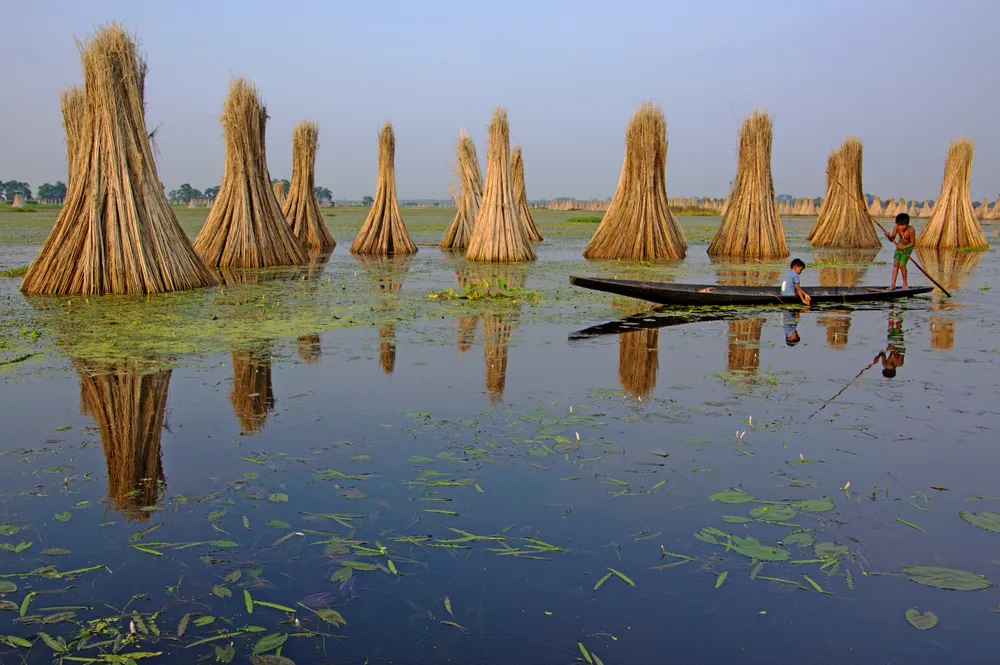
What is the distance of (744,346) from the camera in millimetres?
7453

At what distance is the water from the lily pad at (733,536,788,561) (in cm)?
7

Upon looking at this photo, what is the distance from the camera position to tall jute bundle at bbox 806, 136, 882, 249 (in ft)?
73.5

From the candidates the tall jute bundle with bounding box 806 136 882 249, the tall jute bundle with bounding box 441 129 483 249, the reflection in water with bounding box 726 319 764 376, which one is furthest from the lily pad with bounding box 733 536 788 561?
the tall jute bundle with bounding box 806 136 882 249

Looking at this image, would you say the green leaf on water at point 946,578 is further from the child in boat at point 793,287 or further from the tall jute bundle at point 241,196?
the tall jute bundle at point 241,196

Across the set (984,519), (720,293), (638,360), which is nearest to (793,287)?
(720,293)

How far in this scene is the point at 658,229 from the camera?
1689 centimetres

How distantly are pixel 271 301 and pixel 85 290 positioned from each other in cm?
232

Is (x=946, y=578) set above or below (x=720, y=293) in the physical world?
A: below

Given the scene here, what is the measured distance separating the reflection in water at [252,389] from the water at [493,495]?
0.10 ft

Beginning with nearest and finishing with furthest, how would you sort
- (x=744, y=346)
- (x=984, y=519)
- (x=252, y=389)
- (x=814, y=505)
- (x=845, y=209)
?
(x=984, y=519) → (x=814, y=505) → (x=252, y=389) → (x=744, y=346) → (x=845, y=209)

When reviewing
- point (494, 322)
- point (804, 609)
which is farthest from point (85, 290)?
point (804, 609)

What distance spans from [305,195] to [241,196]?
4.97 m

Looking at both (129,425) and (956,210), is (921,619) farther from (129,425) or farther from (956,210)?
(956,210)

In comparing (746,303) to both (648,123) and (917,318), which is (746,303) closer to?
(917,318)
